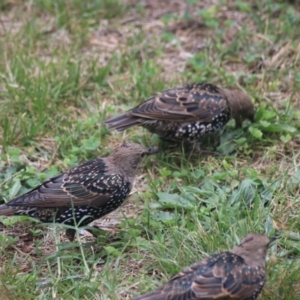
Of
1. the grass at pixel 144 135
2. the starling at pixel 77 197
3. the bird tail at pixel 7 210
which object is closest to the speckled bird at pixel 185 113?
the grass at pixel 144 135

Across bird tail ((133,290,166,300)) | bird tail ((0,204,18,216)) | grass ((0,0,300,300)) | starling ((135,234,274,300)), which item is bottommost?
grass ((0,0,300,300))

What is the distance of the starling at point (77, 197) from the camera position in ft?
19.5

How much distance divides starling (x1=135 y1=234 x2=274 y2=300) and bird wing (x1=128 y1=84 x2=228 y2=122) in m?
2.55

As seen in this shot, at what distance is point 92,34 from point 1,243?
4105mm

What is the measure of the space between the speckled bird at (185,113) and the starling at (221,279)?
252 cm

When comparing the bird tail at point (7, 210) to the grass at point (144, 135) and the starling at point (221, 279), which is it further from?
Result: the starling at point (221, 279)

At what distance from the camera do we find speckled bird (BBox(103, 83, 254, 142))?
7234mm

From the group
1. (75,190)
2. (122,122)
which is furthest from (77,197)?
(122,122)

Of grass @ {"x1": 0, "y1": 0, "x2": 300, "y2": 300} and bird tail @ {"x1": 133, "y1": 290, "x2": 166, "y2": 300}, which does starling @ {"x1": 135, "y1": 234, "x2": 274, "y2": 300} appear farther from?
grass @ {"x1": 0, "y1": 0, "x2": 300, "y2": 300}

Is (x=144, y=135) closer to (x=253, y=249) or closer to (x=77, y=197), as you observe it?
(x=77, y=197)

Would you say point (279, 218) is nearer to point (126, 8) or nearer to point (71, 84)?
point (71, 84)

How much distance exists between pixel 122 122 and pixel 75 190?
4.41 feet

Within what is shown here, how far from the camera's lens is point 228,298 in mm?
4730

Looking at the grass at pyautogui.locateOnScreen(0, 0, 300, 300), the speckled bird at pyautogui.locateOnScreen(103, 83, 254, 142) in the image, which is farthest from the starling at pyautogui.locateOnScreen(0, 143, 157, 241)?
the speckled bird at pyautogui.locateOnScreen(103, 83, 254, 142)
